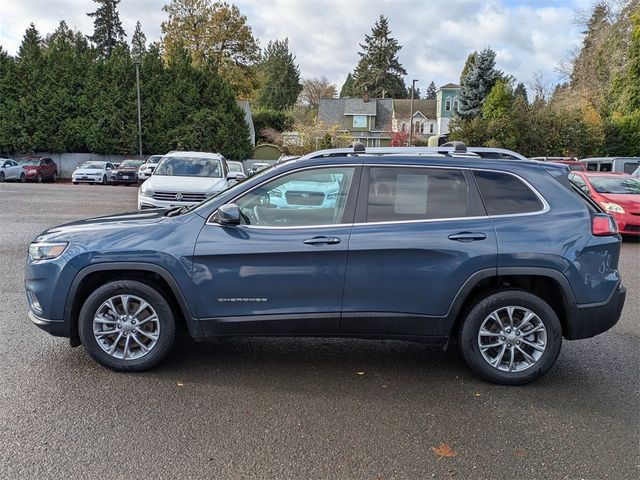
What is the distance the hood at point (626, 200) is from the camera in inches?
451

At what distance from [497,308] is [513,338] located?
28 cm

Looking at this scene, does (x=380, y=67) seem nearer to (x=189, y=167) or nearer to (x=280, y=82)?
(x=280, y=82)

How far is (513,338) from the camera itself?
414 cm

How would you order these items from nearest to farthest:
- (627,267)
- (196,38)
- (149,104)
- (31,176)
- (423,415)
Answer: (423,415)
(627,267)
(31,176)
(149,104)
(196,38)

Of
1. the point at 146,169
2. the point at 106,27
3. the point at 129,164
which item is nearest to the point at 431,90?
A: the point at 106,27

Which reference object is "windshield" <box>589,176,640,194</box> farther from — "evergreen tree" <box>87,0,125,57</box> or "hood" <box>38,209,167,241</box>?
"evergreen tree" <box>87,0,125,57</box>

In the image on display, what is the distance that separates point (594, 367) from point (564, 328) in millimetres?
666

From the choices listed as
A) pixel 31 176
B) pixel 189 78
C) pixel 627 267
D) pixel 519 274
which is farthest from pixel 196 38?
pixel 519 274

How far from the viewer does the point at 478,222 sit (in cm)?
410

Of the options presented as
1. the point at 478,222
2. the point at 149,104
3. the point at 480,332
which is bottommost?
the point at 480,332

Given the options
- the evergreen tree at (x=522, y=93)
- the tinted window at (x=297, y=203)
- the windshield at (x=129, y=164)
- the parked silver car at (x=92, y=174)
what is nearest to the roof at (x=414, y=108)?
the evergreen tree at (x=522, y=93)

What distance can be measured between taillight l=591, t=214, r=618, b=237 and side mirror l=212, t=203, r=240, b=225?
9.13 ft

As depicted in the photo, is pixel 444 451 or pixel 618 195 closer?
pixel 444 451

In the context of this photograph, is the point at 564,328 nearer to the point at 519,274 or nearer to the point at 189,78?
the point at 519,274
